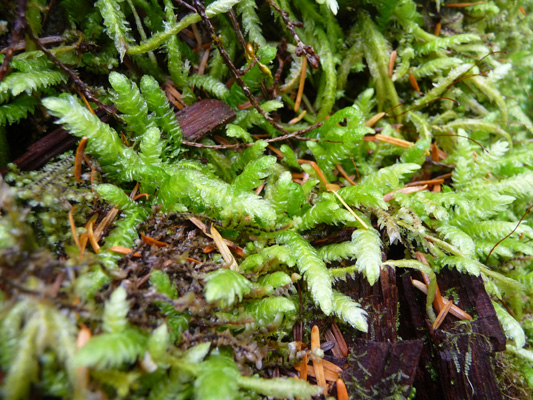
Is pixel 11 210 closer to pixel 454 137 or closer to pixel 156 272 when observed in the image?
pixel 156 272

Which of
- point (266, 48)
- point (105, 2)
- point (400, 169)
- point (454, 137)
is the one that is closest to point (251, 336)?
point (400, 169)

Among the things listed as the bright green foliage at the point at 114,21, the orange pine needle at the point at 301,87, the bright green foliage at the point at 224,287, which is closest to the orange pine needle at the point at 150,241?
the bright green foliage at the point at 224,287

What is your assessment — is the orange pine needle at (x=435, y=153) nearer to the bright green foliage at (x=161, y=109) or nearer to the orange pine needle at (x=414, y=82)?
the orange pine needle at (x=414, y=82)

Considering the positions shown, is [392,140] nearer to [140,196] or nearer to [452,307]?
[452,307]

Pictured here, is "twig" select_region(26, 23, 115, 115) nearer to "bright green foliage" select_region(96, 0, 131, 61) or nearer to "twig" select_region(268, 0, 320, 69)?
"bright green foliage" select_region(96, 0, 131, 61)

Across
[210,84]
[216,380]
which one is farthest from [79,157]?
[216,380]

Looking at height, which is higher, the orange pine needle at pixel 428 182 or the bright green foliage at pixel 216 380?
the bright green foliage at pixel 216 380
